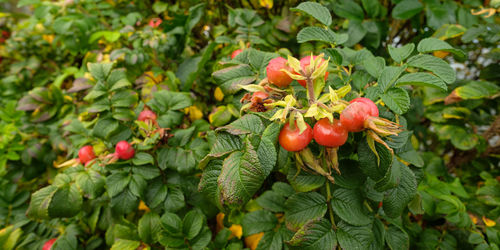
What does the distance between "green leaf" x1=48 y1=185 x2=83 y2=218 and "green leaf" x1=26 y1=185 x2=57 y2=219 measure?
0.01m

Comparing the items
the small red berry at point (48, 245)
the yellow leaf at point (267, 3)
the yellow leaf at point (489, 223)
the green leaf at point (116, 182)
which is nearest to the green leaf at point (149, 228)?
the green leaf at point (116, 182)

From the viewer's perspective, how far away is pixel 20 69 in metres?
1.51

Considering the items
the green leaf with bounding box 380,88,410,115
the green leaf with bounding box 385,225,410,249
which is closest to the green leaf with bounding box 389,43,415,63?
the green leaf with bounding box 380,88,410,115

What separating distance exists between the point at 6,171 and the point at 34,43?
2.41ft

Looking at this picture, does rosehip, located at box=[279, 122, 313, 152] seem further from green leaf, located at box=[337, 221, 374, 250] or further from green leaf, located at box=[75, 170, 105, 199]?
green leaf, located at box=[75, 170, 105, 199]

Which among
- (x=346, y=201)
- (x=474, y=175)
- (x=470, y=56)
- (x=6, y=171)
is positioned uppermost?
(x=346, y=201)

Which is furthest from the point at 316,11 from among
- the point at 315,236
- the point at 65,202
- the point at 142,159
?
the point at 65,202

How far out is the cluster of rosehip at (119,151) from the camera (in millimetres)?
840

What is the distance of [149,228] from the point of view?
34.0 inches

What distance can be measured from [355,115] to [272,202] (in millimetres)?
458

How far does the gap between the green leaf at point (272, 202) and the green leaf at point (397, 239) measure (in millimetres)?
297

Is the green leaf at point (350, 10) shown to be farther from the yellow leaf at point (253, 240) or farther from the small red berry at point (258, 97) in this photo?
the yellow leaf at point (253, 240)

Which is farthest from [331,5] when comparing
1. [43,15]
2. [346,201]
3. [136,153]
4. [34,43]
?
[34,43]

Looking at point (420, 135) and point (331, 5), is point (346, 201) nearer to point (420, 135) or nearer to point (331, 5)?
point (331, 5)
